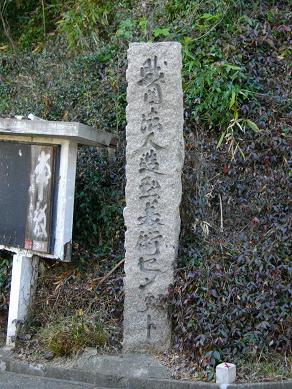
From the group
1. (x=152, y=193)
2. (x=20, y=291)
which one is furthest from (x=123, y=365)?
(x=152, y=193)

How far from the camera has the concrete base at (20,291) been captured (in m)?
6.66

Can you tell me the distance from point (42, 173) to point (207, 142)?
2034 millimetres

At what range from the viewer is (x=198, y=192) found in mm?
6848

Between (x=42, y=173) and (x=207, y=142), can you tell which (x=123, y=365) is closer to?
(x=42, y=173)

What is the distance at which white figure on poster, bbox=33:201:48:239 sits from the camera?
260 inches

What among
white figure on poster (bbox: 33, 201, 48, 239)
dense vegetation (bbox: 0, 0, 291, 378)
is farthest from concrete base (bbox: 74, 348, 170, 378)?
white figure on poster (bbox: 33, 201, 48, 239)

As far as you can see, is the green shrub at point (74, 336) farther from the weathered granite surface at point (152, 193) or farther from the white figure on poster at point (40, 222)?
the white figure on poster at point (40, 222)

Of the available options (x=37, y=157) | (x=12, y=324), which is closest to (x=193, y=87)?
(x=37, y=157)

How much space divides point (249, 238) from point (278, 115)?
77.8 inches

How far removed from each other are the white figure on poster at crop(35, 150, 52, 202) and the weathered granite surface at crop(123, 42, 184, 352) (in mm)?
862

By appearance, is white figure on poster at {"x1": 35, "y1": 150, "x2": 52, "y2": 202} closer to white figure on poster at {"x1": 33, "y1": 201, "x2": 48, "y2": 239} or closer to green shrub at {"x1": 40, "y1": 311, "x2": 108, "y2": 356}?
white figure on poster at {"x1": 33, "y1": 201, "x2": 48, "y2": 239}

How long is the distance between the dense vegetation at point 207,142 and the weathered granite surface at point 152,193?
21cm

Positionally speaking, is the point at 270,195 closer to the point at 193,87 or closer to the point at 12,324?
the point at 193,87

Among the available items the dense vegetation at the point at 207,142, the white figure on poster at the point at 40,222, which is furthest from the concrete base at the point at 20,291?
the dense vegetation at the point at 207,142
